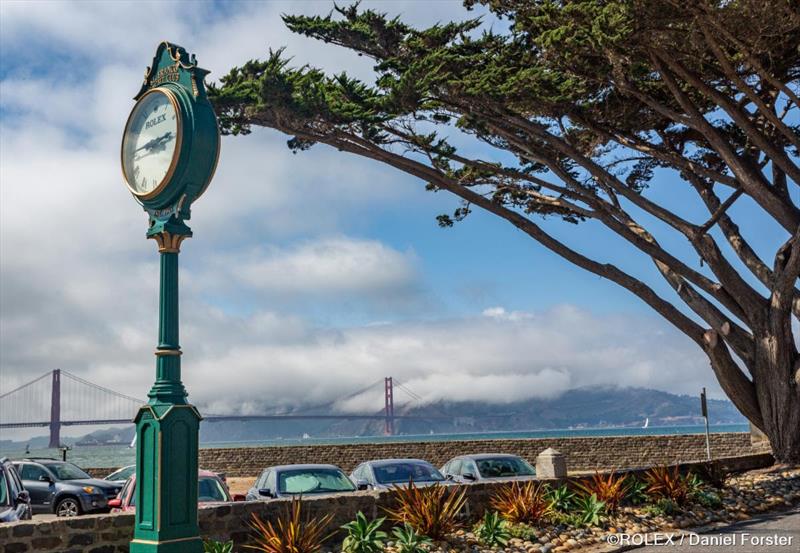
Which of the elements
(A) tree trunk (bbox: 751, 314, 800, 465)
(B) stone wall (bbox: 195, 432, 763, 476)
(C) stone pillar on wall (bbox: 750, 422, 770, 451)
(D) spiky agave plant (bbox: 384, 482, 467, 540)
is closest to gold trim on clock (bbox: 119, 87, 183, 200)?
(D) spiky agave plant (bbox: 384, 482, 467, 540)

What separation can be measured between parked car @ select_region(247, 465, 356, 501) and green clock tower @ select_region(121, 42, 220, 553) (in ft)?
21.3

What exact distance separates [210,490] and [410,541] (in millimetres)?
4513

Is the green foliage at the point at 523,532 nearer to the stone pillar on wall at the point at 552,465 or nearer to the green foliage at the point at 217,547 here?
the stone pillar on wall at the point at 552,465

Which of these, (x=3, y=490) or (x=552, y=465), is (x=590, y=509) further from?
(x=3, y=490)

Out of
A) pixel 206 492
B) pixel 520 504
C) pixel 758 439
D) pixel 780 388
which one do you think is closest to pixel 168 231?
pixel 206 492

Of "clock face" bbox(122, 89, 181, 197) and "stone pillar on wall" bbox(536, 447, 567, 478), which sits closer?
"clock face" bbox(122, 89, 181, 197)

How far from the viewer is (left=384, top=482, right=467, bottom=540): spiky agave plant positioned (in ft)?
38.1

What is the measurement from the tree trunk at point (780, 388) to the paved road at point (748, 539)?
701 cm

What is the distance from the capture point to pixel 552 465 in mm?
15844

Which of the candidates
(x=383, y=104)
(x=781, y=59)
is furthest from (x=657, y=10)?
(x=383, y=104)

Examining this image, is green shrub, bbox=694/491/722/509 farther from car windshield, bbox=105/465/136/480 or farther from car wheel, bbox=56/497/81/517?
car windshield, bbox=105/465/136/480

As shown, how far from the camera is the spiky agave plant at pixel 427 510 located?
11.6m

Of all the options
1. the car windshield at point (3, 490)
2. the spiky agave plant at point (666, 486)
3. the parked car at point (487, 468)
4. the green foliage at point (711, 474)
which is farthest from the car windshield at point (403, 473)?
the car windshield at point (3, 490)

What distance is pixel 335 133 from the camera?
818 inches
